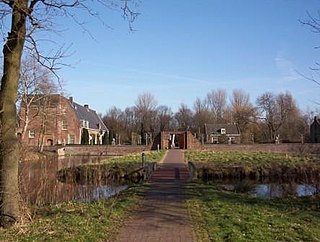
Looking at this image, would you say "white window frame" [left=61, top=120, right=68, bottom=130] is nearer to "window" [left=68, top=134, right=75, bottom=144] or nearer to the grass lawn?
"window" [left=68, top=134, right=75, bottom=144]

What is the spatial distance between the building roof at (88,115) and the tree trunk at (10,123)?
61127 millimetres

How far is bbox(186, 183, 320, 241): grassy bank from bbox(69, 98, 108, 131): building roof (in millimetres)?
59009

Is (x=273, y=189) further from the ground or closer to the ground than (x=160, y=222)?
closer to the ground

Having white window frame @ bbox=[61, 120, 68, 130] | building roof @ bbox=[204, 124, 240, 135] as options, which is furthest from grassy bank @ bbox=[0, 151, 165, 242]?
building roof @ bbox=[204, 124, 240, 135]

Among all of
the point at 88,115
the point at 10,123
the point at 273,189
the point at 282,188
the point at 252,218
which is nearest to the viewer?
the point at 10,123

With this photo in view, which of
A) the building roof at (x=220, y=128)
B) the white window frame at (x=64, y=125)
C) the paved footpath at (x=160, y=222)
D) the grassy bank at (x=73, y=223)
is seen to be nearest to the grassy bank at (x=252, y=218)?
the paved footpath at (x=160, y=222)

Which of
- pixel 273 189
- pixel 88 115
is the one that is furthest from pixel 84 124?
pixel 273 189

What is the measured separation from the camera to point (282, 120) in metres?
82.1

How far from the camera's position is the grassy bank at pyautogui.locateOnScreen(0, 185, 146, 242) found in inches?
297

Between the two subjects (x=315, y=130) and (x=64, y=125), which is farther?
(x=315, y=130)

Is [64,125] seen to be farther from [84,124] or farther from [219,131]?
[219,131]

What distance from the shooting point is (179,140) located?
62000 millimetres

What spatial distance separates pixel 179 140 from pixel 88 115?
894 inches

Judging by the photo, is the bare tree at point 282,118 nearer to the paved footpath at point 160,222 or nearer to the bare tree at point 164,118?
the bare tree at point 164,118
